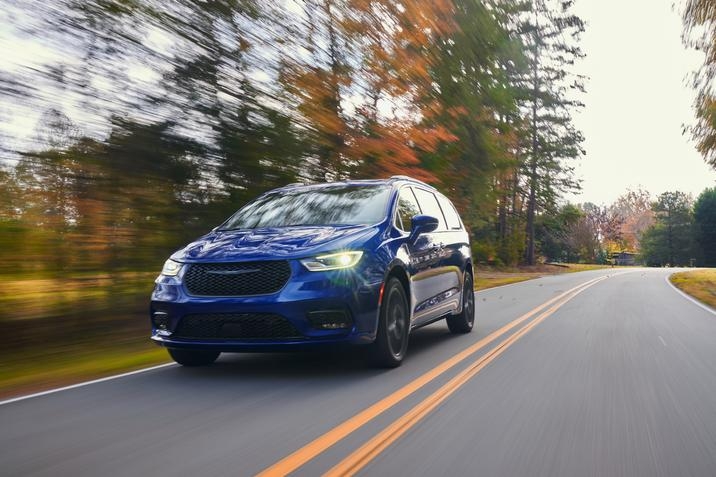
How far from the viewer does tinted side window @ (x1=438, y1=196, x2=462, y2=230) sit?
988 cm

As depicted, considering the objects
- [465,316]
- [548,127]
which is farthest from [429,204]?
[548,127]

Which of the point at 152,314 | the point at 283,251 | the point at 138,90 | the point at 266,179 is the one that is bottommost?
the point at 152,314

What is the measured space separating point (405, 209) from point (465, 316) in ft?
8.87

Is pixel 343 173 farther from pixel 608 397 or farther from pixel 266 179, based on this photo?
pixel 608 397

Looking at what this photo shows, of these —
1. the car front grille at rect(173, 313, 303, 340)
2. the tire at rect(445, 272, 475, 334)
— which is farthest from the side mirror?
the tire at rect(445, 272, 475, 334)

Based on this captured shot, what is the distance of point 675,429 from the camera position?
190 inches

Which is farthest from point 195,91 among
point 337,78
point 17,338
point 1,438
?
point 1,438

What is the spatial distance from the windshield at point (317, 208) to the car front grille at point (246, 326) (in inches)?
55.4

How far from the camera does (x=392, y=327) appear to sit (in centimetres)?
696

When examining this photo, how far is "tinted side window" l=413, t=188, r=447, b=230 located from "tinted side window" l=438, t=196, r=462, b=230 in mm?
248

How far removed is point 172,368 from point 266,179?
548cm

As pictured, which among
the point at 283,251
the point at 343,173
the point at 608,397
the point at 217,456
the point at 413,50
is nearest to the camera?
the point at 217,456

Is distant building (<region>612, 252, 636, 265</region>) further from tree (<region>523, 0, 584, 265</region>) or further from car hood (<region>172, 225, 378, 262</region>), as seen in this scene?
car hood (<region>172, 225, 378, 262</region>)

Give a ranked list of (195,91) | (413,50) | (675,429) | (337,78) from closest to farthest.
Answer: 1. (675,429)
2. (195,91)
3. (337,78)
4. (413,50)
